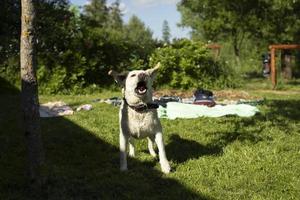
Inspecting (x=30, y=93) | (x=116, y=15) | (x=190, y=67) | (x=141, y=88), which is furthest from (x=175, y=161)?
(x=116, y=15)

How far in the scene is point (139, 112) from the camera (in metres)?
6.48

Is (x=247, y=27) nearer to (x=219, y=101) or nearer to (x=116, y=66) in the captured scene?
(x=116, y=66)

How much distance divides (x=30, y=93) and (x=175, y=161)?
219 centimetres

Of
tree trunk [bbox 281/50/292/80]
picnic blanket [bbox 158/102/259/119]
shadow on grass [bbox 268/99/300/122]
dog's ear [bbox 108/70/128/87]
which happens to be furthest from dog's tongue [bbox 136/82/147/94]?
tree trunk [bbox 281/50/292/80]

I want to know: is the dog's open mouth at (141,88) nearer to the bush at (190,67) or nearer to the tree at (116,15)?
the bush at (190,67)

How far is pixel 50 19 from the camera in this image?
706 inches

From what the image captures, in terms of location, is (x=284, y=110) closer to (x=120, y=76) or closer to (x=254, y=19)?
(x=120, y=76)

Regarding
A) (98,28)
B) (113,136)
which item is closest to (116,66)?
(98,28)

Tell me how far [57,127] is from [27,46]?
168 inches

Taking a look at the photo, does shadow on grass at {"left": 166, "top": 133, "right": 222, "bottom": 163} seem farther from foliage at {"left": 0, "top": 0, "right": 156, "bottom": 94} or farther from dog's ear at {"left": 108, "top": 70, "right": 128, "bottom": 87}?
foliage at {"left": 0, "top": 0, "right": 156, "bottom": 94}

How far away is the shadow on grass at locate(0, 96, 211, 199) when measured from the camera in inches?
221

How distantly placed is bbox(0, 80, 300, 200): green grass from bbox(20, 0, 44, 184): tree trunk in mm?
297

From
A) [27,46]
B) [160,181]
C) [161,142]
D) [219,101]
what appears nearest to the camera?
[27,46]

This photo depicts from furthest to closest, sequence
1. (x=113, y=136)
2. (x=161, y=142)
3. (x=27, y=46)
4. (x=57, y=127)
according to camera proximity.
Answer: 1. (x=57, y=127)
2. (x=113, y=136)
3. (x=161, y=142)
4. (x=27, y=46)
